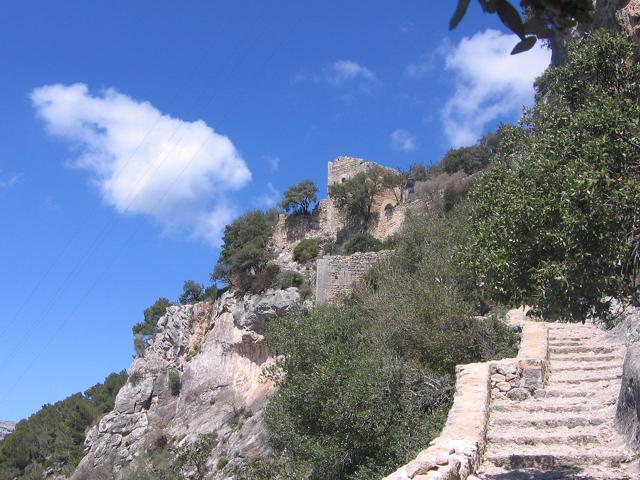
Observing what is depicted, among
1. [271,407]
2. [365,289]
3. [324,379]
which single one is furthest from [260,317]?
[324,379]

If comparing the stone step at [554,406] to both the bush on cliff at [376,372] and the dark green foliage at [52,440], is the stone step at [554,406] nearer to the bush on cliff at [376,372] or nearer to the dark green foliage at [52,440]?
the bush on cliff at [376,372]

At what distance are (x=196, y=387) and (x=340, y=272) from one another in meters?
10.3

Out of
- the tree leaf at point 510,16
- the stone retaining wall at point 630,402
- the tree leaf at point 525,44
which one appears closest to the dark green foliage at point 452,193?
the stone retaining wall at point 630,402

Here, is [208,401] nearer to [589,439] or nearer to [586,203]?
[589,439]

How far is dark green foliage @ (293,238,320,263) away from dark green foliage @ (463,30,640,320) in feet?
88.1

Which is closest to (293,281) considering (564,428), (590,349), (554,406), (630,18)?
(590,349)

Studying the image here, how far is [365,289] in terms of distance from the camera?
2370 centimetres

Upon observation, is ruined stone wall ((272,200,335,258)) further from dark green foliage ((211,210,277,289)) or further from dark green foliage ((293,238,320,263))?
dark green foliage ((293,238,320,263))

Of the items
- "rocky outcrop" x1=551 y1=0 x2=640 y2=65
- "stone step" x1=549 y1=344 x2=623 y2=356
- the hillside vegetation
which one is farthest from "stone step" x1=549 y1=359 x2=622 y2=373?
"rocky outcrop" x1=551 y1=0 x2=640 y2=65

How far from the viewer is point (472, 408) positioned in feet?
29.9

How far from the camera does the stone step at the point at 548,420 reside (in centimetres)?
898

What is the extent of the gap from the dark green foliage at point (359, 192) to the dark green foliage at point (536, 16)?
3455cm

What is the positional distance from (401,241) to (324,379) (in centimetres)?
1235

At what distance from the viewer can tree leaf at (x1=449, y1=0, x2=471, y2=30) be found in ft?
7.59
